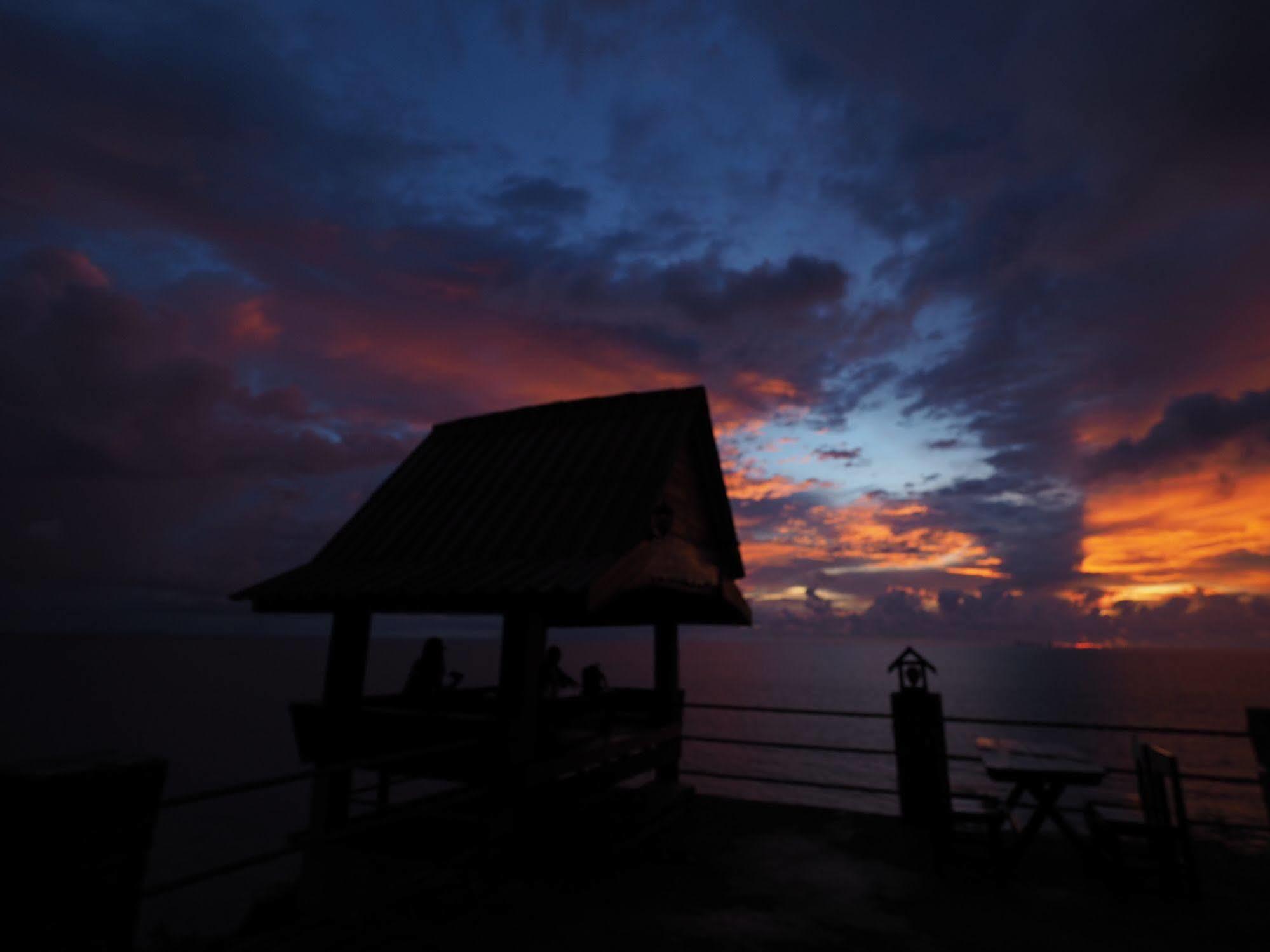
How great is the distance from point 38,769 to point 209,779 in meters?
92.2

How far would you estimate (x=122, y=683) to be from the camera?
196 m

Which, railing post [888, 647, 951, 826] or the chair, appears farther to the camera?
railing post [888, 647, 951, 826]

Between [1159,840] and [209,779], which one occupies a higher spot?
[1159,840]

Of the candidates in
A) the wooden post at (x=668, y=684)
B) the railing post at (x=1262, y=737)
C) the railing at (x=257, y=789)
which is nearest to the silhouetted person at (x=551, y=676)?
the wooden post at (x=668, y=684)

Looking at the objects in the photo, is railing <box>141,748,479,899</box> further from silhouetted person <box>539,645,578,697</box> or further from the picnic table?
the picnic table

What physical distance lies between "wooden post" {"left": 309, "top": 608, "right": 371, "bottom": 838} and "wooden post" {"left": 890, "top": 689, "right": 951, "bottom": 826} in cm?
713

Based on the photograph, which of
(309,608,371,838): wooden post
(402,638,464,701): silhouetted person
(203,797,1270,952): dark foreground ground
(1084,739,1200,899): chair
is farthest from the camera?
(402,638,464,701): silhouetted person

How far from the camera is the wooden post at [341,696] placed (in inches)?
319

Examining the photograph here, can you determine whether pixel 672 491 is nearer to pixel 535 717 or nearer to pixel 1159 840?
pixel 535 717

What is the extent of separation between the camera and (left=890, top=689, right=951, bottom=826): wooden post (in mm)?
9094

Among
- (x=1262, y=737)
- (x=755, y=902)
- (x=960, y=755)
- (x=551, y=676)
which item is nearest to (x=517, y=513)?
(x=551, y=676)

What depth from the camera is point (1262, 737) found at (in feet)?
25.0

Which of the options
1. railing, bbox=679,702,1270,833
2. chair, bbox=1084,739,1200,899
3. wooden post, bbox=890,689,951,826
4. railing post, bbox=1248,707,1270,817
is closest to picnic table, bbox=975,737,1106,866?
railing, bbox=679,702,1270,833

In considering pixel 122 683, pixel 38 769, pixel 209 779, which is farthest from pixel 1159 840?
pixel 122 683
